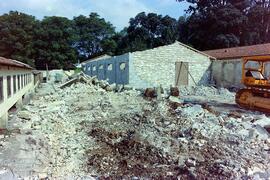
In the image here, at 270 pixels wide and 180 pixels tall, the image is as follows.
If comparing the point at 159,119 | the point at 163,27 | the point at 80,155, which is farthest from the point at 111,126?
the point at 163,27

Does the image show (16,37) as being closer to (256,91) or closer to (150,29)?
(150,29)

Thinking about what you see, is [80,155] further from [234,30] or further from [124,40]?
[124,40]

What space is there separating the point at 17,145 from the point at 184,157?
3718 mm

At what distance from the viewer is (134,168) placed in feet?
21.2

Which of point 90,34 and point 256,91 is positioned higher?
point 90,34

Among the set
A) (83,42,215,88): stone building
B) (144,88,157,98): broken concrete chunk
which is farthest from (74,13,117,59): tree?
(144,88,157,98): broken concrete chunk

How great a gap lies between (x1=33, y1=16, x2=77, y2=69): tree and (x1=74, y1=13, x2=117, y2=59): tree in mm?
7327

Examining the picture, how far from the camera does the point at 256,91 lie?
1321 cm

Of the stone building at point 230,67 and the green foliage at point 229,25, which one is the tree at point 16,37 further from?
the stone building at point 230,67

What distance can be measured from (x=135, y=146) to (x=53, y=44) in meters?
43.7

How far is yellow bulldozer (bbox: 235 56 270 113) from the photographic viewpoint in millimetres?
12656

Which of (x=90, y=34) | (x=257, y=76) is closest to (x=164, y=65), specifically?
(x=257, y=76)

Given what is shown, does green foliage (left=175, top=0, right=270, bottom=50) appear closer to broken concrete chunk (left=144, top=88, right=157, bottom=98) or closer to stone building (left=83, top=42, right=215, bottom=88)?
stone building (left=83, top=42, right=215, bottom=88)

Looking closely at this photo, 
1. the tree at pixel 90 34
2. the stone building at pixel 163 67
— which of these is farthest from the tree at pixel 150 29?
the stone building at pixel 163 67
